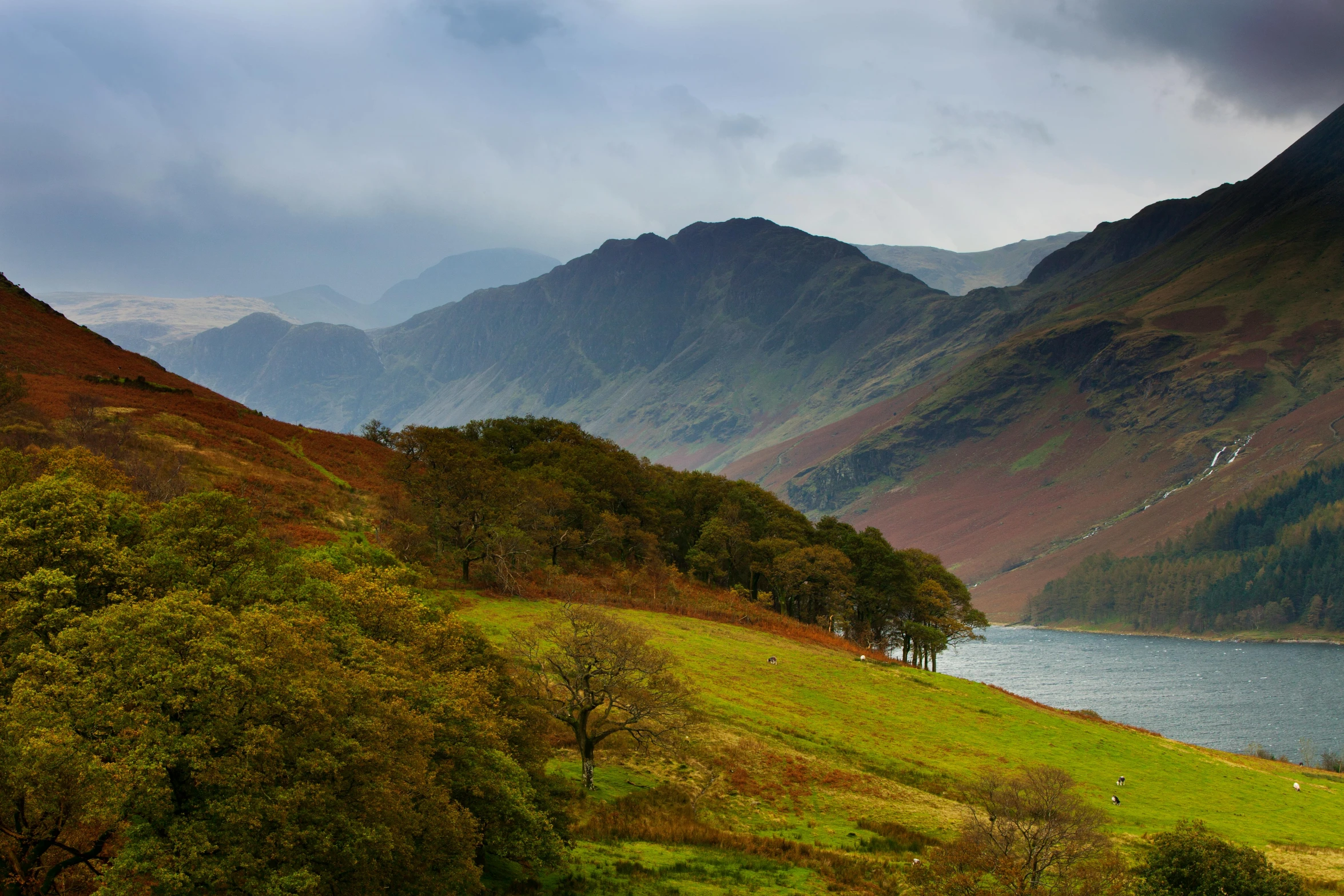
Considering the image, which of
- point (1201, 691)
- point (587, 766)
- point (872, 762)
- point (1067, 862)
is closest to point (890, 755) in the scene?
point (872, 762)

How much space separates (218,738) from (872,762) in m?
41.8

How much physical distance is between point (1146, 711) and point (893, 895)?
367 feet

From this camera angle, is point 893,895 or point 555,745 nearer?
point 893,895

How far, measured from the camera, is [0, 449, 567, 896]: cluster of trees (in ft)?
62.2

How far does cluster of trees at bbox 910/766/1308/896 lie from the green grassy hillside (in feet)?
32.6

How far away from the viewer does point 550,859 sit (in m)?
30.8

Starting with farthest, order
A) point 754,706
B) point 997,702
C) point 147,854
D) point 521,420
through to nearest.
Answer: point 521,420 < point 997,702 < point 754,706 < point 147,854

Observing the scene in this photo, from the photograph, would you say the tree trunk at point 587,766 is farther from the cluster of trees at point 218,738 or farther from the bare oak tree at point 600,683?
the cluster of trees at point 218,738

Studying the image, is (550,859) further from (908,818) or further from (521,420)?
(521,420)

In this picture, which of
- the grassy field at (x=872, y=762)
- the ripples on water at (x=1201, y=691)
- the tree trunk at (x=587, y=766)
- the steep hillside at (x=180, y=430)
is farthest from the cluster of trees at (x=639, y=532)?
the tree trunk at (x=587, y=766)

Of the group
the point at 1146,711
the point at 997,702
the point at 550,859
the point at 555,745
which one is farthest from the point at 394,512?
the point at 1146,711

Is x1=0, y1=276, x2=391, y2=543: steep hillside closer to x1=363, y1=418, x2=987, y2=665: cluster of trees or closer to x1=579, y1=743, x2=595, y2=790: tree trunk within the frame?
x1=363, y1=418, x2=987, y2=665: cluster of trees

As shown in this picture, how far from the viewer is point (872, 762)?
51938 mm

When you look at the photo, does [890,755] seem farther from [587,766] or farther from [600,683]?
[600,683]
